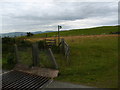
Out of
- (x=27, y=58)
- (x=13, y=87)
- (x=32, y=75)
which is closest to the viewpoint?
(x=13, y=87)

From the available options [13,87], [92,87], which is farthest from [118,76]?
[13,87]

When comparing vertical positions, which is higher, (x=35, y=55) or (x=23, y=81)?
(x=35, y=55)

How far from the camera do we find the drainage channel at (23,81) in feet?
14.3

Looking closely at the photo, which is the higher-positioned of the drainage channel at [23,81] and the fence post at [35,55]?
the fence post at [35,55]

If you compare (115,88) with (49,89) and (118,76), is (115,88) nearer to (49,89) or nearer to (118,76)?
(118,76)

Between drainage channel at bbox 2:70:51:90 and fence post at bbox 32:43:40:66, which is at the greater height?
fence post at bbox 32:43:40:66

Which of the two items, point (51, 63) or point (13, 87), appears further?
point (51, 63)

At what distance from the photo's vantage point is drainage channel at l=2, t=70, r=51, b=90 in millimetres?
4352

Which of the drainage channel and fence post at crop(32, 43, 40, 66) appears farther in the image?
fence post at crop(32, 43, 40, 66)

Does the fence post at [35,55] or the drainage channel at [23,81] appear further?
the fence post at [35,55]

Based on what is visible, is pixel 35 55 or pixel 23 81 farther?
pixel 35 55

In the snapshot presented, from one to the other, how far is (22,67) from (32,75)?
1.07 m

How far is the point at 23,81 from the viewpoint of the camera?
15.8ft

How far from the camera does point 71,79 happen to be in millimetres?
4961
